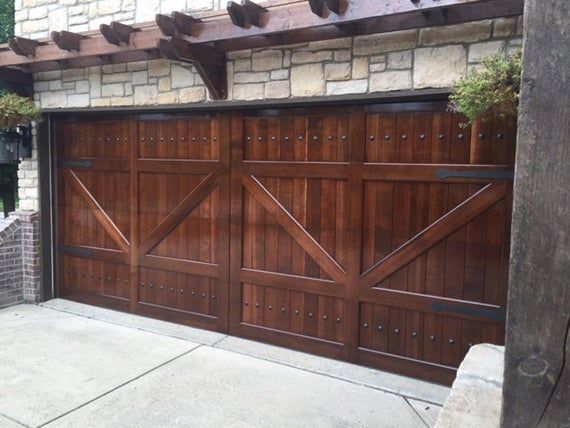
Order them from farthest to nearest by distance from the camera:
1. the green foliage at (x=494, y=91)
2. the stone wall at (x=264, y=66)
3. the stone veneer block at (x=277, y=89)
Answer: the stone veneer block at (x=277, y=89) → the stone wall at (x=264, y=66) → the green foliage at (x=494, y=91)

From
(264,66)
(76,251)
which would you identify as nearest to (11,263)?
(76,251)

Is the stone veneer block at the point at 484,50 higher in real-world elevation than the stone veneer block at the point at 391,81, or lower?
higher

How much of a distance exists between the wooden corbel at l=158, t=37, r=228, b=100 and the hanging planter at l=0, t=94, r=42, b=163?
2.09m

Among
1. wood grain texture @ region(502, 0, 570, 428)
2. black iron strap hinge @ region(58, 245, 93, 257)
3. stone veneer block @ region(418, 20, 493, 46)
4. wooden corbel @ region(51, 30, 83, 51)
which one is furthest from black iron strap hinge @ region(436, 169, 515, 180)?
black iron strap hinge @ region(58, 245, 93, 257)

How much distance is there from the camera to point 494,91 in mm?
2756

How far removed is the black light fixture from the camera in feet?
17.6

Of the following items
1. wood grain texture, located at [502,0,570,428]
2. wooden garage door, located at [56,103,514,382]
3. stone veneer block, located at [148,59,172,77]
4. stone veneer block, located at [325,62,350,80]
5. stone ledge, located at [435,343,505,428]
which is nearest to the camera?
wood grain texture, located at [502,0,570,428]

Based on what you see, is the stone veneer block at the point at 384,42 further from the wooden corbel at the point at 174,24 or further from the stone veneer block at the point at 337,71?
the wooden corbel at the point at 174,24

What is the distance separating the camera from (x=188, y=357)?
13.9ft

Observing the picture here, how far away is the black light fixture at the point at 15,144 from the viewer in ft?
17.6

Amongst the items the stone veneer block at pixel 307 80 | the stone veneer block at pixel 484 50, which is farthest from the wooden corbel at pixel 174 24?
the stone veneer block at pixel 484 50

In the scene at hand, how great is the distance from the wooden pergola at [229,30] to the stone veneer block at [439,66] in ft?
0.63

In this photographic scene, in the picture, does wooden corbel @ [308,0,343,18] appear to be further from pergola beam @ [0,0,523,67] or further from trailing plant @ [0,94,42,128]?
trailing plant @ [0,94,42,128]

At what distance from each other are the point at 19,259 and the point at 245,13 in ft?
13.1
